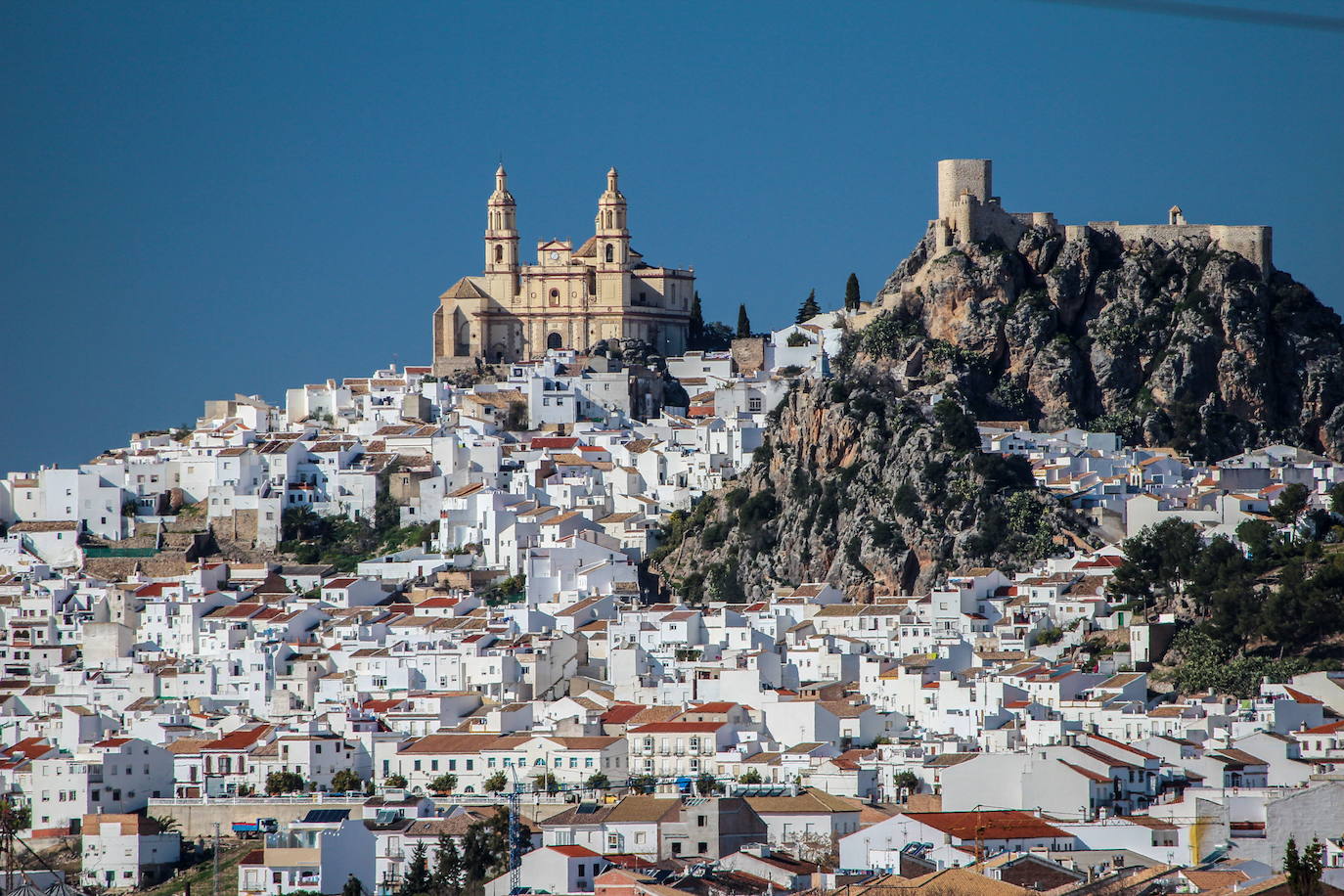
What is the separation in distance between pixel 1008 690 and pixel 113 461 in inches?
1305

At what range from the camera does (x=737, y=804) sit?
4566cm

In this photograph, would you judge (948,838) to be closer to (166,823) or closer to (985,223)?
(166,823)

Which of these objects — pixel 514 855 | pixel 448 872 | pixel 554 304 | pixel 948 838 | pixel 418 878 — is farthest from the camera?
pixel 554 304

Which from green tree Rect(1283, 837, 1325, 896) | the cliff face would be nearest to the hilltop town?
the cliff face

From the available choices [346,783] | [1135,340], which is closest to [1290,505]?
[1135,340]

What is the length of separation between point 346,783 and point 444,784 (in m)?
2.16

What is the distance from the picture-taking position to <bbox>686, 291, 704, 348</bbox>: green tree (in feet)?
298

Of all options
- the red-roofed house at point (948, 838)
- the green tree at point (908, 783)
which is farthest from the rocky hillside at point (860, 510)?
the red-roofed house at point (948, 838)

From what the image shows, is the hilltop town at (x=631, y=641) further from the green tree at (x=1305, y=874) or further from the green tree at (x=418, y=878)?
the green tree at (x=1305, y=874)

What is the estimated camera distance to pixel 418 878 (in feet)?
148

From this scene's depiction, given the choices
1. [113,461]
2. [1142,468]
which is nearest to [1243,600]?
[1142,468]

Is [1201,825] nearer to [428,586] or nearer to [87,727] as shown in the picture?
[87,727]

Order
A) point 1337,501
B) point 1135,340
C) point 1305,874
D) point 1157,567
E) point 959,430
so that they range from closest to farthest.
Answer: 1. point 1305,874
2. point 1157,567
3. point 1337,501
4. point 959,430
5. point 1135,340

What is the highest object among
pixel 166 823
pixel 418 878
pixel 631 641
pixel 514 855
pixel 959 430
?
pixel 959 430
